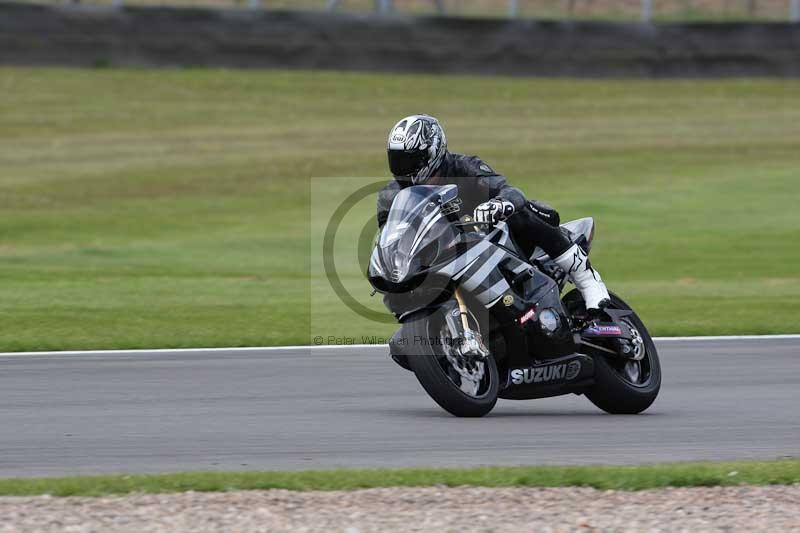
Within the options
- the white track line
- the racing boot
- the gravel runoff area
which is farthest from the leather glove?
the white track line

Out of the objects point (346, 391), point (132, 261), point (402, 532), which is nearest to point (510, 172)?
point (132, 261)

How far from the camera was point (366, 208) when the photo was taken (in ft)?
78.3

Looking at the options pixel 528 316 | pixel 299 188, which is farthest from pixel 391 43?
pixel 528 316

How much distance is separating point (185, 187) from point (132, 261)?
5.22 m

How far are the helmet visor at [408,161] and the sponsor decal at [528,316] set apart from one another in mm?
1047

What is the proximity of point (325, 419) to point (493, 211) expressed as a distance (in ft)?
5.48

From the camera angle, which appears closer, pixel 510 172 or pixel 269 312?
pixel 269 312

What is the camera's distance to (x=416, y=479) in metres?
6.79

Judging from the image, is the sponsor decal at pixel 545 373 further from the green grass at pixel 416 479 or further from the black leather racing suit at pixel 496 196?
the green grass at pixel 416 479

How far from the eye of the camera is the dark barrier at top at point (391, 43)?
27500 mm

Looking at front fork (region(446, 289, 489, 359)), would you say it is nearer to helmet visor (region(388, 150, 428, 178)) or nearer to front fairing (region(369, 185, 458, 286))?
front fairing (region(369, 185, 458, 286))

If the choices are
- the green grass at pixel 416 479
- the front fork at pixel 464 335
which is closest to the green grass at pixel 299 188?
the front fork at pixel 464 335

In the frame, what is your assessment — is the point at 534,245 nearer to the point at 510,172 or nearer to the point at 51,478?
the point at 51,478

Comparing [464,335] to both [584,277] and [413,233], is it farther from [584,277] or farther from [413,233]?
[584,277]
